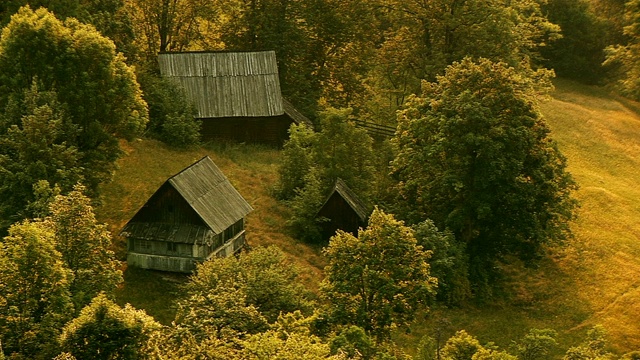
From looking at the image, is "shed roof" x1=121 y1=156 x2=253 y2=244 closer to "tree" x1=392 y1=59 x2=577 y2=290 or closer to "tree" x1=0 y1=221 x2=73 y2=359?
"tree" x1=0 y1=221 x2=73 y2=359

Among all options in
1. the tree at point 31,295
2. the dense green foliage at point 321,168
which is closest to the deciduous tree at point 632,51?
the dense green foliage at point 321,168

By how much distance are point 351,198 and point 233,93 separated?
53.5 feet

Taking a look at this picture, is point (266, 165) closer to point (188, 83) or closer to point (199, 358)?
point (188, 83)

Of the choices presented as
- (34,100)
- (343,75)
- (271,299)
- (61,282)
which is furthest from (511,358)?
(343,75)

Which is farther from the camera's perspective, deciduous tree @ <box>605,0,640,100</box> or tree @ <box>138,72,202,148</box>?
deciduous tree @ <box>605,0,640,100</box>

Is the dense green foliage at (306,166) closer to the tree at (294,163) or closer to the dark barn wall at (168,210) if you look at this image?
the tree at (294,163)

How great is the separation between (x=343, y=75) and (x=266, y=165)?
14338 millimetres

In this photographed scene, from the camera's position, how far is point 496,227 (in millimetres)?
42000

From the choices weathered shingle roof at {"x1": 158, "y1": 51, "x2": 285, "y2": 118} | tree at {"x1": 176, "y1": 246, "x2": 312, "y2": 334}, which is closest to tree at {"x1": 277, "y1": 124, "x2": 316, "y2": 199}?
weathered shingle roof at {"x1": 158, "y1": 51, "x2": 285, "y2": 118}

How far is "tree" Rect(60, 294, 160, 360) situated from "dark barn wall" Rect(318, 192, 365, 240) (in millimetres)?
21604

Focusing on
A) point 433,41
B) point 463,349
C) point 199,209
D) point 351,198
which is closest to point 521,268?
point 351,198

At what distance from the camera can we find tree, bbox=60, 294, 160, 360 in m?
20.9

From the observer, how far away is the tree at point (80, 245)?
26.3 metres

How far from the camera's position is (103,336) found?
2100cm
